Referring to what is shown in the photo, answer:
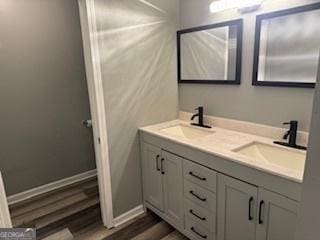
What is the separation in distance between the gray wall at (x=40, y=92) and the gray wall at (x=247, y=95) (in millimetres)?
1335

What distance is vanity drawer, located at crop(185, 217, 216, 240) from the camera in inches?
66.3

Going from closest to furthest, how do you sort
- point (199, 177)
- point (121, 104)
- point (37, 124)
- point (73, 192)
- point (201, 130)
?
point (199, 177), point (121, 104), point (201, 130), point (37, 124), point (73, 192)

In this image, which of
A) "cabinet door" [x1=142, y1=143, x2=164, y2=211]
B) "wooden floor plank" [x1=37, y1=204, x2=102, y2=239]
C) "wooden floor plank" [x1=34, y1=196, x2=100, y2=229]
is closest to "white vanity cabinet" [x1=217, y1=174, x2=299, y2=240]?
"cabinet door" [x1=142, y1=143, x2=164, y2=211]

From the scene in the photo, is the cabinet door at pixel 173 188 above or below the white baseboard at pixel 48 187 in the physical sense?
above

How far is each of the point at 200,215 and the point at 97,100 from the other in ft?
3.96

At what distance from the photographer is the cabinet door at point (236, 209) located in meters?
1.36

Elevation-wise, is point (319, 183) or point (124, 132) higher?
point (319, 183)

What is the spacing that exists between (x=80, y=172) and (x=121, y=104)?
4.82ft

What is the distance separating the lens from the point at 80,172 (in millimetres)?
2994

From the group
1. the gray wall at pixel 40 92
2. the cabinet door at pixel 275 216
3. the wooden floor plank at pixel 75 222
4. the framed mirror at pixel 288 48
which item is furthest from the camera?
the gray wall at pixel 40 92

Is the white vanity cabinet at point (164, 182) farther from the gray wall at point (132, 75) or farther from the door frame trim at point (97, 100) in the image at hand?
the door frame trim at point (97, 100)

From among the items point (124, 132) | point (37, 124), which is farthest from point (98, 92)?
point (37, 124)

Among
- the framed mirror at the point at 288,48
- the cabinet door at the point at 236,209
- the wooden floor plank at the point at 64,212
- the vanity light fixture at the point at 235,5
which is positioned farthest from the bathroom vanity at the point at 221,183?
the vanity light fixture at the point at 235,5

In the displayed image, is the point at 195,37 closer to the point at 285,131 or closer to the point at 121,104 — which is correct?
the point at 121,104
